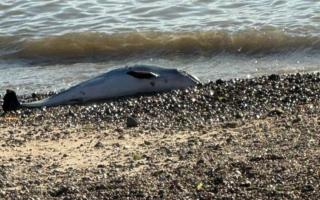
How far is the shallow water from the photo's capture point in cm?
1144

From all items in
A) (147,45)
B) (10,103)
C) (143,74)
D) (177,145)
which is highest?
(147,45)

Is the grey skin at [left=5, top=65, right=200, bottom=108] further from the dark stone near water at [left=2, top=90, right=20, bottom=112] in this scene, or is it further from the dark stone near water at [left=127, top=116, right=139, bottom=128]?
the dark stone near water at [left=127, top=116, right=139, bottom=128]

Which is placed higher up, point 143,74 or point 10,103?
point 143,74

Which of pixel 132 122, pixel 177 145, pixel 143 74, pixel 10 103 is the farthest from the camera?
pixel 143 74

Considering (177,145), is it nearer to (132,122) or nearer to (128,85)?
(132,122)

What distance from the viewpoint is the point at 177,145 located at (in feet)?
23.6

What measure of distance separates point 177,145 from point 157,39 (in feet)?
18.3

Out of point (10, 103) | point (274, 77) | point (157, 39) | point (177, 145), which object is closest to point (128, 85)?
point (10, 103)

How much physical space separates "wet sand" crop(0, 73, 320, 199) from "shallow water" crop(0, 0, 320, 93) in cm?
179

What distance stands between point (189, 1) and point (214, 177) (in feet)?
27.9

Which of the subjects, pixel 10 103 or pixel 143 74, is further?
pixel 143 74

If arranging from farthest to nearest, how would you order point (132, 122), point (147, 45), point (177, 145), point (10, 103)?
point (147, 45)
point (10, 103)
point (132, 122)
point (177, 145)

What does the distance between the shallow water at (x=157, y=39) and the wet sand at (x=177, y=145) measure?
179 centimetres

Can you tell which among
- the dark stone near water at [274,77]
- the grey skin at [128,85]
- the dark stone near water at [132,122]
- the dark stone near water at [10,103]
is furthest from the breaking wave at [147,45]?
the dark stone near water at [132,122]
